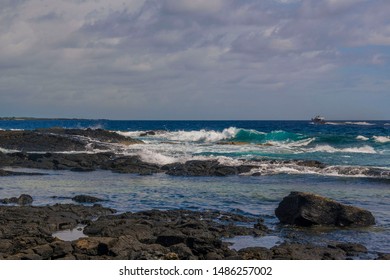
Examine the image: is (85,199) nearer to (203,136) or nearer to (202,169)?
(202,169)

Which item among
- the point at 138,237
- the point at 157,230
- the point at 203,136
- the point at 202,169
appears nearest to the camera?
the point at 138,237

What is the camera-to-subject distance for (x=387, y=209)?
17.3m

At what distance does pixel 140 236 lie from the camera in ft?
39.6

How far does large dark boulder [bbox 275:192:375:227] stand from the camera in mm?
14422

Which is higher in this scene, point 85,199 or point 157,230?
point 157,230

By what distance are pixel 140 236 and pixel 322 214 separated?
17.2ft

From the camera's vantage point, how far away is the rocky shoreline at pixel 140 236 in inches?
404

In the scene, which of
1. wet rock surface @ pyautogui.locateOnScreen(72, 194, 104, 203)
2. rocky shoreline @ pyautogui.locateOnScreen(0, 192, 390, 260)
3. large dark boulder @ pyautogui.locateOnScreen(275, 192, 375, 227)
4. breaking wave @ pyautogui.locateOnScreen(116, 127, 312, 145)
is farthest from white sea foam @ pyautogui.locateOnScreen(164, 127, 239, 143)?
large dark boulder @ pyautogui.locateOnScreen(275, 192, 375, 227)

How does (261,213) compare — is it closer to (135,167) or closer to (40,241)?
(40,241)

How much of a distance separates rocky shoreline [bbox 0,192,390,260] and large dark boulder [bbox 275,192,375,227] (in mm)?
78

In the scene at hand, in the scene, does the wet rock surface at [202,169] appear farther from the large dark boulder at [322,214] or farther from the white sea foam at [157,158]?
the large dark boulder at [322,214]

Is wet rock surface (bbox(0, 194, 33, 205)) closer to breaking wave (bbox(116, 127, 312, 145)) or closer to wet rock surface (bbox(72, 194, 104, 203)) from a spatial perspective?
wet rock surface (bbox(72, 194, 104, 203))

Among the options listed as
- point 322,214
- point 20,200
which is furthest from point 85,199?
point 322,214

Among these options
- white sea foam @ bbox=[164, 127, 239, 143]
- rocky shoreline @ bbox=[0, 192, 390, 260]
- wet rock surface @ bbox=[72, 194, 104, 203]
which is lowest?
wet rock surface @ bbox=[72, 194, 104, 203]
